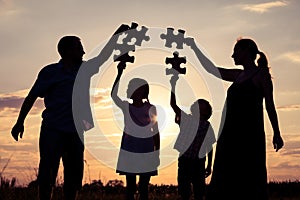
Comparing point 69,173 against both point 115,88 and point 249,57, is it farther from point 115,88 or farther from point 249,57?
point 249,57

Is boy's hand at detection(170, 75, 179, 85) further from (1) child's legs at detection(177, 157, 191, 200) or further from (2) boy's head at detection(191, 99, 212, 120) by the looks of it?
(1) child's legs at detection(177, 157, 191, 200)

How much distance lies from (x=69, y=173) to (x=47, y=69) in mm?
1417

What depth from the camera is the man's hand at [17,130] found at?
859cm

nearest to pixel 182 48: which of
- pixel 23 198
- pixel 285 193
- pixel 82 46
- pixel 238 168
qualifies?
pixel 82 46

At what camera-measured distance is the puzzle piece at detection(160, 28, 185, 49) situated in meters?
9.34

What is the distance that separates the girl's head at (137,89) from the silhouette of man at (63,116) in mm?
1775

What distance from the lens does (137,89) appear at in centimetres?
1066

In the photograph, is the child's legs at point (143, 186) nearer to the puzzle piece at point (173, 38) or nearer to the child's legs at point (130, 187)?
the child's legs at point (130, 187)

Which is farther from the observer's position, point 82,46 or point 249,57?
point 82,46

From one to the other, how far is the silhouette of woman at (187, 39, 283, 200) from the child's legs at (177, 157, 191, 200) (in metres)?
2.94

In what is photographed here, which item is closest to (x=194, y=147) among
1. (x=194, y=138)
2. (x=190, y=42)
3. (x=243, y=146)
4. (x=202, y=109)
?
(x=194, y=138)

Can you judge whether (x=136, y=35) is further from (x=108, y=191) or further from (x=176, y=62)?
(x=108, y=191)

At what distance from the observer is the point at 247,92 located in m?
8.20

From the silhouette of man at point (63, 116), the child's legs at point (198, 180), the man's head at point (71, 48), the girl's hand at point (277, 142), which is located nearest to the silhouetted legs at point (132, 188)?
the child's legs at point (198, 180)
